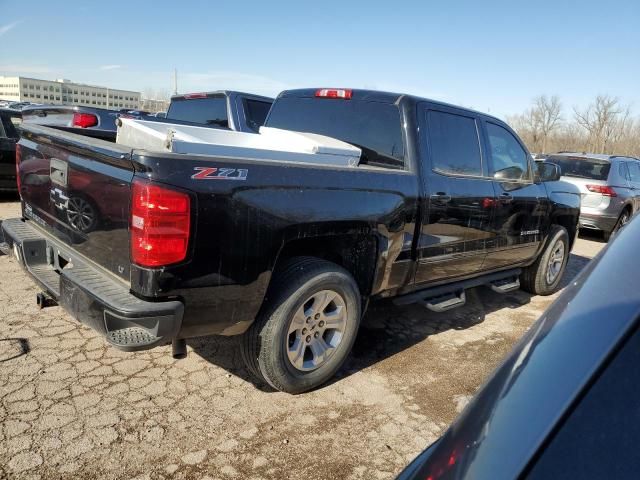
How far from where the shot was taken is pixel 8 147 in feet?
26.1

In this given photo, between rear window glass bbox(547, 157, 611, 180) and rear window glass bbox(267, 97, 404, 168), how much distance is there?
7167 millimetres

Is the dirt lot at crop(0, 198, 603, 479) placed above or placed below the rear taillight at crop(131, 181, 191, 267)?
below

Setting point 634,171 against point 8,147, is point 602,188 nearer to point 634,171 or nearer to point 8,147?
point 634,171

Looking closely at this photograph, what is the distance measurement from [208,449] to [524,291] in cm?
477

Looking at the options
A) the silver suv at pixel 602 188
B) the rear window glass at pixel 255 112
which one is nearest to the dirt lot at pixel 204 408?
the rear window glass at pixel 255 112

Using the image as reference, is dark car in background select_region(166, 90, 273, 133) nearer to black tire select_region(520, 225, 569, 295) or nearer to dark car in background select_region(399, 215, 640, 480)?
black tire select_region(520, 225, 569, 295)

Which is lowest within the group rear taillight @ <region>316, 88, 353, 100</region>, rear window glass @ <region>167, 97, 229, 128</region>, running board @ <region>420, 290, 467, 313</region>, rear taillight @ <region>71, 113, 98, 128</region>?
running board @ <region>420, 290, 467, 313</region>

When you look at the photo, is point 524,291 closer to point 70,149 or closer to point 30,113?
point 70,149

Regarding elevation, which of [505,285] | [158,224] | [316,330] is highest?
[158,224]

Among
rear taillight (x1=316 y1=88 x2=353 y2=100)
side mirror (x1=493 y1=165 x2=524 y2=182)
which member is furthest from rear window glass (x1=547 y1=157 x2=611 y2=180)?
rear taillight (x1=316 y1=88 x2=353 y2=100)

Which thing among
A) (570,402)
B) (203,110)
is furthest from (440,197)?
(203,110)

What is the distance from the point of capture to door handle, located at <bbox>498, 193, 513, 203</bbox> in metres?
4.50

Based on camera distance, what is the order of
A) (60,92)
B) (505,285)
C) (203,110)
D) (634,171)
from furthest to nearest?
(60,92) < (634,171) < (203,110) < (505,285)

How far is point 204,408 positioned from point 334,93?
8.74 ft
